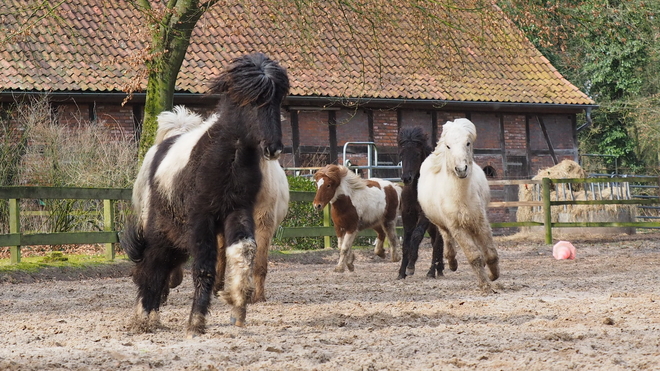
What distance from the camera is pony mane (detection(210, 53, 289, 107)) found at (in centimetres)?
656

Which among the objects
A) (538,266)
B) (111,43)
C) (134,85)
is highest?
(111,43)

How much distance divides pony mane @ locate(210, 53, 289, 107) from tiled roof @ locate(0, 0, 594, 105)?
962 centimetres

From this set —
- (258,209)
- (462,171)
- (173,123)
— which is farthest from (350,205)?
(173,123)

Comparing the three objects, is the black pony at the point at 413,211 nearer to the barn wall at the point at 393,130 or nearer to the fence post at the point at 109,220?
the fence post at the point at 109,220

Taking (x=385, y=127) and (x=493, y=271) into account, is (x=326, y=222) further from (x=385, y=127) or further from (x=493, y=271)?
(x=385, y=127)

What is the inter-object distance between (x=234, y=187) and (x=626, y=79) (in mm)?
34925

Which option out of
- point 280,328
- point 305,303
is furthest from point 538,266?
point 280,328

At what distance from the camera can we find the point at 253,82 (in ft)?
21.5

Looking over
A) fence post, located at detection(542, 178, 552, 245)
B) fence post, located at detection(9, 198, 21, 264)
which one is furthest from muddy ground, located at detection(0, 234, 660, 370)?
fence post, located at detection(542, 178, 552, 245)

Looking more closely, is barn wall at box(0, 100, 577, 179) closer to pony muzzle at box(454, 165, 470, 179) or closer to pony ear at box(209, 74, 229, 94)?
pony muzzle at box(454, 165, 470, 179)

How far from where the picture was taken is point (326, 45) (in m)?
26.6

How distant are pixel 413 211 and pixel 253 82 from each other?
6.00 m

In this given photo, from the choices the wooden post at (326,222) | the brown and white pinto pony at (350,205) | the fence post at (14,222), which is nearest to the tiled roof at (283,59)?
the wooden post at (326,222)

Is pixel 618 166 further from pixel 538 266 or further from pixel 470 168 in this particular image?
pixel 470 168
